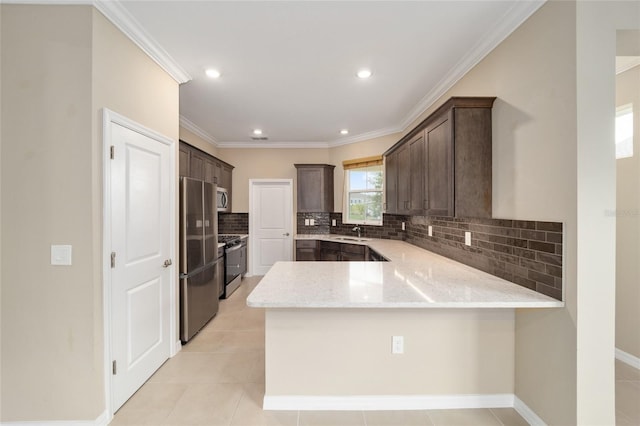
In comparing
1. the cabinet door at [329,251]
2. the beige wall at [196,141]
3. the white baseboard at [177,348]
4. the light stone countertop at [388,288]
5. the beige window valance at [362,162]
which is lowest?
the white baseboard at [177,348]

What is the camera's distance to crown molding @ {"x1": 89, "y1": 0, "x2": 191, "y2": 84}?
1.86 metres

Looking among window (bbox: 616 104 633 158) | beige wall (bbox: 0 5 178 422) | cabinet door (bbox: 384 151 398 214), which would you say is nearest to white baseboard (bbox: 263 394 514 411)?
beige wall (bbox: 0 5 178 422)

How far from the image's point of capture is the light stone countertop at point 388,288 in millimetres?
1649

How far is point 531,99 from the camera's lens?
1.83 m

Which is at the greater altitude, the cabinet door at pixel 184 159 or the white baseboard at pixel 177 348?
the cabinet door at pixel 184 159

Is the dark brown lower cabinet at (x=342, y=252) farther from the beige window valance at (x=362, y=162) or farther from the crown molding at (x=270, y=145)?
the crown molding at (x=270, y=145)

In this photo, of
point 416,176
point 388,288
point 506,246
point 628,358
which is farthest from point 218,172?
point 628,358

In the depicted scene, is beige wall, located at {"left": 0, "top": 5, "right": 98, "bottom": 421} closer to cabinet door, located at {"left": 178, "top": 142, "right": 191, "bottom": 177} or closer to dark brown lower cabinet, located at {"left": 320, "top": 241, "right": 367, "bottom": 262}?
→ cabinet door, located at {"left": 178, "top": 142, "right": 191, "bottom": 177}

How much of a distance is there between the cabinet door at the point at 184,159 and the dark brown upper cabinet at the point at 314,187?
2.42 metres

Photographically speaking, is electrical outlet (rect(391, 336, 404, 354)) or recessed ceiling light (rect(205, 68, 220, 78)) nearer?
electrical outlet (rect(391, 336, 404, 354))

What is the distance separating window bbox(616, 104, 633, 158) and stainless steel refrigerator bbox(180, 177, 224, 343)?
4.08 m

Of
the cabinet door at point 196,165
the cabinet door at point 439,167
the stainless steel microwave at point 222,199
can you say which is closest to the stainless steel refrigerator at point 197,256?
the cabinet door at point 196,165

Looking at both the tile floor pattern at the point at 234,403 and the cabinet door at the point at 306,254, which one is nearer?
the tile floor pattern at the point at 234,403

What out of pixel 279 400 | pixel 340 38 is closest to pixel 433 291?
pixel 279 400
